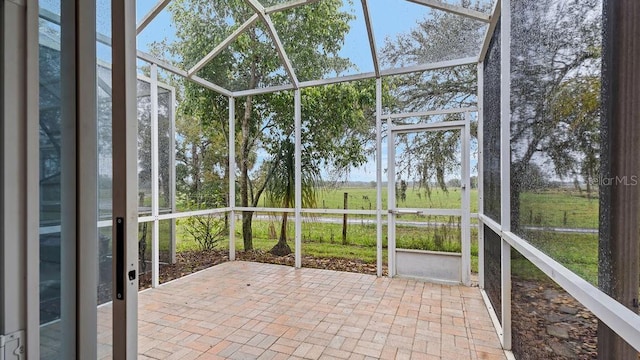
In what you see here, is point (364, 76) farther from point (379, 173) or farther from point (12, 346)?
point (12, 346)

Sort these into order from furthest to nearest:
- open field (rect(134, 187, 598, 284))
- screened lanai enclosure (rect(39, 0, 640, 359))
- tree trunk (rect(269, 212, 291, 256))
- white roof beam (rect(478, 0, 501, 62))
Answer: tree trunk (rect(269, 212, 291, 256)) < white roof beam (rect(478, 0, 501, 62)) < open field (rect(134, 187, 598, 284)) < screened lanai enclosure (rect(39, 0, 640, 359))

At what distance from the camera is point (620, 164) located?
916mm

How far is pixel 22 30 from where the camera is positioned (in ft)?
2.35

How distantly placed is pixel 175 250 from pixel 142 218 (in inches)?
30.3

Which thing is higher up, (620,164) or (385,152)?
(385,152)

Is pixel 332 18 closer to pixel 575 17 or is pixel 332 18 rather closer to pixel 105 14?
pixel 575 17

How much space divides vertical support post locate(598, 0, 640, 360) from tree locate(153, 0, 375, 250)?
120 inches

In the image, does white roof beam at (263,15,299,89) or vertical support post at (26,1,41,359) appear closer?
vertical support post at (26,1,41,359)

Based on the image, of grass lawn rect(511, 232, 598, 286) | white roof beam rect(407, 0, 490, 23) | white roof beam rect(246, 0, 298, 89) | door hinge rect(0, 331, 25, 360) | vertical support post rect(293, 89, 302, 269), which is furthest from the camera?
vertical support post rect(293, 89, 302, 269)

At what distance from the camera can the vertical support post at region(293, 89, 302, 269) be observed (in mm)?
4547

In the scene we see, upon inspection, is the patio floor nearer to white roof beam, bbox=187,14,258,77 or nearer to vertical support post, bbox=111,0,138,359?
vertical support post, bbox=111,0,138,359

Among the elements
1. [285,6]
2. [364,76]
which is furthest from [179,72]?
[364,76]

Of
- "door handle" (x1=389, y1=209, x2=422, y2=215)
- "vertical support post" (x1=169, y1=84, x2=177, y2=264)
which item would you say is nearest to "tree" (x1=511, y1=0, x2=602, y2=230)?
"door handle" (x1=389, y1=209, x2=422, y2=215)

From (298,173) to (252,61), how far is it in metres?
1.87
